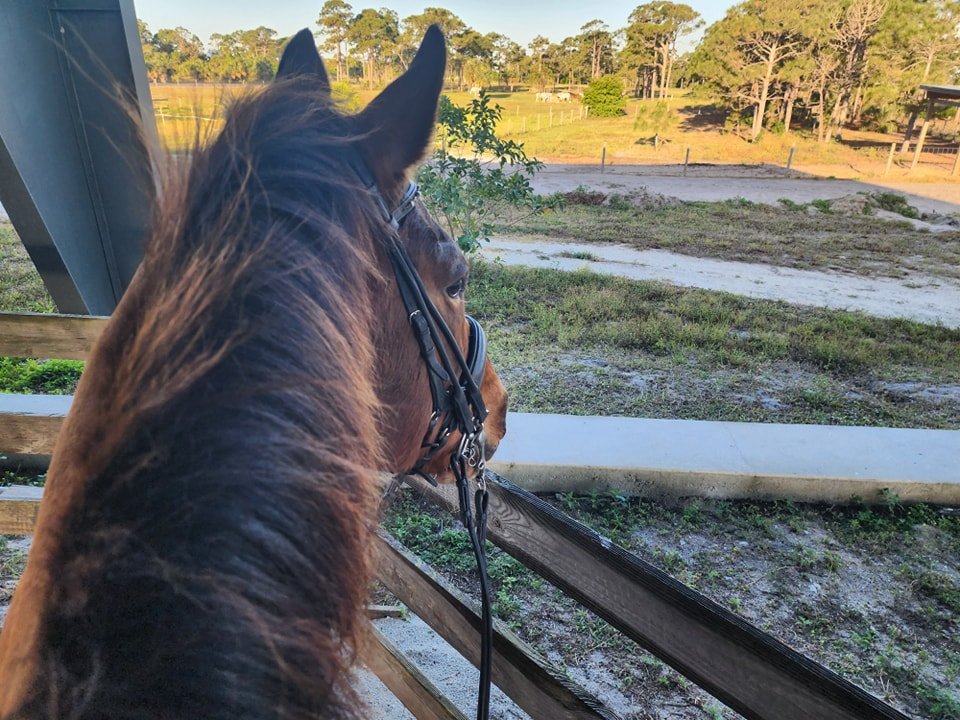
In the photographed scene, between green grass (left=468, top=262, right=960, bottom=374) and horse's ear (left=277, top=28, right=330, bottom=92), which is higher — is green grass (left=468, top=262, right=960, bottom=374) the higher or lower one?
the lower one

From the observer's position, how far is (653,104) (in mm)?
29000

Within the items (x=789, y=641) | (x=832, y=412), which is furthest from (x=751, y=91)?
(x=789, y=641)

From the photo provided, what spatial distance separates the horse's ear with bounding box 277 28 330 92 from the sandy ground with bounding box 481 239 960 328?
23.4 ft

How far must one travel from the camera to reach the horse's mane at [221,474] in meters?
0.52

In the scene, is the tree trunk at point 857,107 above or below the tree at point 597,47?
below

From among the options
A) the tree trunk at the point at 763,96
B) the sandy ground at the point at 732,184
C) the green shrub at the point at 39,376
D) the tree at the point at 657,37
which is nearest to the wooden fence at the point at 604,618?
the green shrub at the point at 39,376

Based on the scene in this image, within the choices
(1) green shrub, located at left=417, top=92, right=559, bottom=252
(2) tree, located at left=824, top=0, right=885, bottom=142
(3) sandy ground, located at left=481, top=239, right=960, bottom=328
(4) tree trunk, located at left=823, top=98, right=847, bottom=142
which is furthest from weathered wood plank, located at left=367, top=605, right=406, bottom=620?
(2) tree, located at left=824, top=0, right=885, bottom=142

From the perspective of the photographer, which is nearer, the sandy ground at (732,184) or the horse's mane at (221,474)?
the horse's mane at (221,474)

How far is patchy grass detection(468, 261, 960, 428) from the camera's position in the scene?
14.4 feet

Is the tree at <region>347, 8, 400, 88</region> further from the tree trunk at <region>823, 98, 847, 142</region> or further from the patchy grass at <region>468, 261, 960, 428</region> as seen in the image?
the tree trunk at <region>823, 98, 847, 142</region>

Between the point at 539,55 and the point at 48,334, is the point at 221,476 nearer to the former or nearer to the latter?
the point at 48,334

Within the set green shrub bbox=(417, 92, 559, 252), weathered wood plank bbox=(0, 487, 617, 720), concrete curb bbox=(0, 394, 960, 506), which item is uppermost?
green shrub bbox=(417, 92, 559, 252)

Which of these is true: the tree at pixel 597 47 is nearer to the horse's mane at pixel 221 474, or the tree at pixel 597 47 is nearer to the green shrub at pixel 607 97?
the green shrub at pixel 607 97

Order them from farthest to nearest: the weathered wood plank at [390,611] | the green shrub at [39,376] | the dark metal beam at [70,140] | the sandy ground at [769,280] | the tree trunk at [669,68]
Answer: the tree trunk at [669,68]
the sandy ground at [769,280]
the green shrub at [39,376]
the weathered wood plank at [390,611]
the dark metal beam at [70,140]
